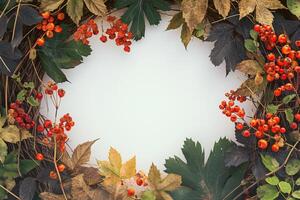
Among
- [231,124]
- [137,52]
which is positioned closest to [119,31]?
[137,52]

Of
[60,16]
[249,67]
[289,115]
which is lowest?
[289,115]

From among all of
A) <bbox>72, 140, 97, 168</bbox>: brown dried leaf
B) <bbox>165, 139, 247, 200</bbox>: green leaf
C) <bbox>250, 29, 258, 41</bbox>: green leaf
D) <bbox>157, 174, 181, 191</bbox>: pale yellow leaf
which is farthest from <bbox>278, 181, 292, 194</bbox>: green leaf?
<bbox>72, 140, 97, 168</bbox>: brown dried leaf

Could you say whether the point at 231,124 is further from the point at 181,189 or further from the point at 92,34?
the point at 92,34

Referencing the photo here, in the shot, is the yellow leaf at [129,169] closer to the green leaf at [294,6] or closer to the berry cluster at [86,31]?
the berry cluster at [86,31]

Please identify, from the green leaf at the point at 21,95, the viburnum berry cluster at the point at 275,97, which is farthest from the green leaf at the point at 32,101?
the viburnum berry cluster at the point at 275,97

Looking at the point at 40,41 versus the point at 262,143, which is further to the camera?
the point at 40,41

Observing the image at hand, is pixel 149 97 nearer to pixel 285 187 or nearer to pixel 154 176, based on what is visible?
pixel 154 176

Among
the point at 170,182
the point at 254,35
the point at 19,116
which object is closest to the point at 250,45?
the point at 254,35
